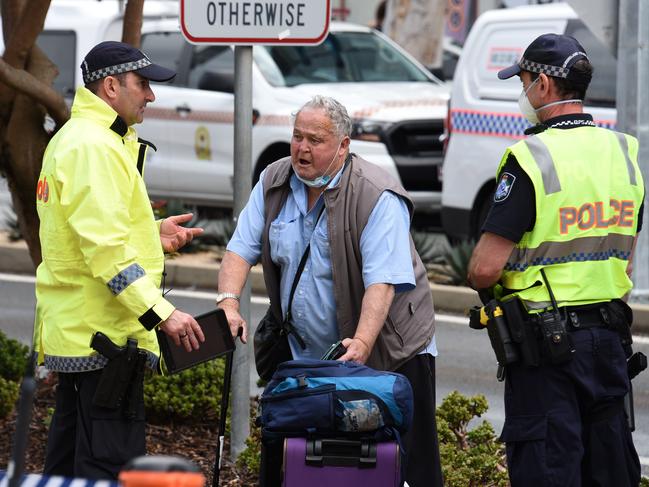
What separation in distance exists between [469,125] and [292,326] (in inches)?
267

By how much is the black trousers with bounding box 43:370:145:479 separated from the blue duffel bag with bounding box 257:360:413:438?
0.56 metres

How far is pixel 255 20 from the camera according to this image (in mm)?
5699

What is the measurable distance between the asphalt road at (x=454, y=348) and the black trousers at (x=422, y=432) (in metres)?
1.80

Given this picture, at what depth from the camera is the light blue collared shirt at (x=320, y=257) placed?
4.62m

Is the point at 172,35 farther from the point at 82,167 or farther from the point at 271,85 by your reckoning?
the point at 82,167

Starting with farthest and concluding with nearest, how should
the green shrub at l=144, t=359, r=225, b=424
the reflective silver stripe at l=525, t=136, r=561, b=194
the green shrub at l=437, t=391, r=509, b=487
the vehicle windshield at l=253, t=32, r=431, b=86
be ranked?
the vehicle windshield at l=253, t=32, r=431, b=86
the green shrub at l=144, t=359, r=225, b=424
the green shrub at l=437, t=391, r=509, b=487
the reflective silver stripe at l=525, t=136, r=561, b=194

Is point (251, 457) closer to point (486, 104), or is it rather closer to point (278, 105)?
point (486, 104)

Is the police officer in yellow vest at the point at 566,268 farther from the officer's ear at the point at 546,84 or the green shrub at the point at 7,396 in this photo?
the green shrub at the point at 7,396

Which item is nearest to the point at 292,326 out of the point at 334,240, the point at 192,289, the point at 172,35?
the point at 334,240

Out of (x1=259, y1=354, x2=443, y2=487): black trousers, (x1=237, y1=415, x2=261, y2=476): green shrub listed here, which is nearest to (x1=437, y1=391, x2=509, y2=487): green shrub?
(x1=259, y1=354, x2=443, y2=487): black trousers

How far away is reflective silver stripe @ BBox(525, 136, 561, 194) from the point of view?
14.4ft

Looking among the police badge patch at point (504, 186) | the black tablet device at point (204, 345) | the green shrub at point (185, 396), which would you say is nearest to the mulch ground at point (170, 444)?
the green shrub at point (185, 396)

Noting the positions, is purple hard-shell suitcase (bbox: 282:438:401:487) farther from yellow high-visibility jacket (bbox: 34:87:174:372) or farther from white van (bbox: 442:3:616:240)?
white van (bbox: 442:3:616:240)

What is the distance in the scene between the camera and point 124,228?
443cm
